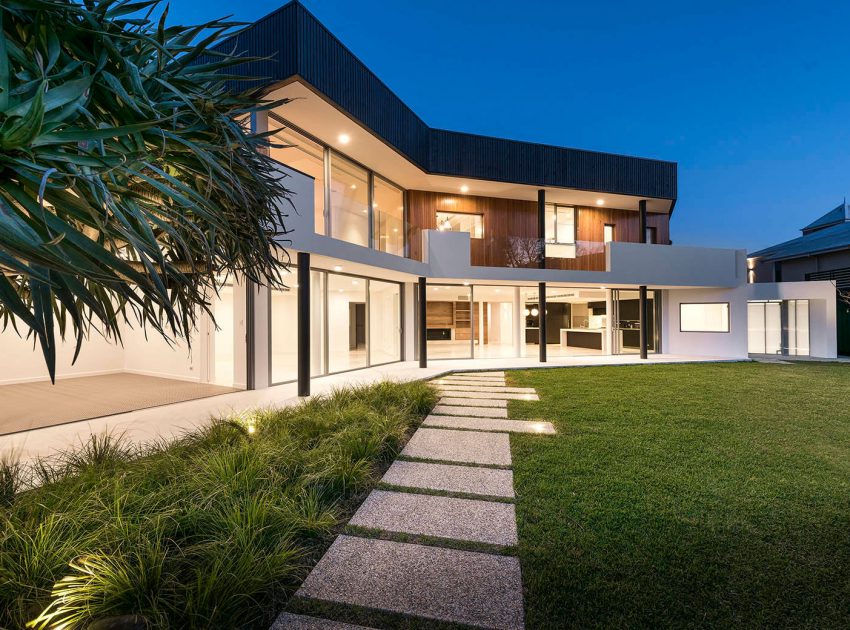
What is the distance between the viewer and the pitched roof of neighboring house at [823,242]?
1766 cm

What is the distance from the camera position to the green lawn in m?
2.04

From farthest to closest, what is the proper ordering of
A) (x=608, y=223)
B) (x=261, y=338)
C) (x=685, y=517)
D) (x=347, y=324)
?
1. (x=608, y=223)
2. (x=347, y=324)
3. (x=261, y=338)
4. (x=685, y=517)

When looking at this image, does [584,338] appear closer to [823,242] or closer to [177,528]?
[823,242]

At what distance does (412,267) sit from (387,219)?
1520 mm

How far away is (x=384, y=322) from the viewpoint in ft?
40.2

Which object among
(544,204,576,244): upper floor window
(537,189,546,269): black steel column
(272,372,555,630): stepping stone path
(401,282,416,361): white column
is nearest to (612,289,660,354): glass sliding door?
(544,204,576,244): upper floor window

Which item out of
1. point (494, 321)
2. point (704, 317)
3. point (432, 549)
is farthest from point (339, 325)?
point (704, 317)

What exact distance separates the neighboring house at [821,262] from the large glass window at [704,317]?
499cm

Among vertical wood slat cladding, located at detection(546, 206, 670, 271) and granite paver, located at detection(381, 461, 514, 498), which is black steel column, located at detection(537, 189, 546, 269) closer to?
vertical wood slat cladding, located at detection(546, 206, 670, 271)

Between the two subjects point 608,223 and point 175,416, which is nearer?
point 175,416

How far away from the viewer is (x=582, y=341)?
59.4 ft

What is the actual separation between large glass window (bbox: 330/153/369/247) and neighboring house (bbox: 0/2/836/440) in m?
0.05

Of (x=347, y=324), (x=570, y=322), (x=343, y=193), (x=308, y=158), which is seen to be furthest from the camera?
(x=570, y=322)

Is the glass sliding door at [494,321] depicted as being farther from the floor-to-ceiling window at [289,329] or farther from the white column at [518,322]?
the floor-to-ceiling window at [289,329]
